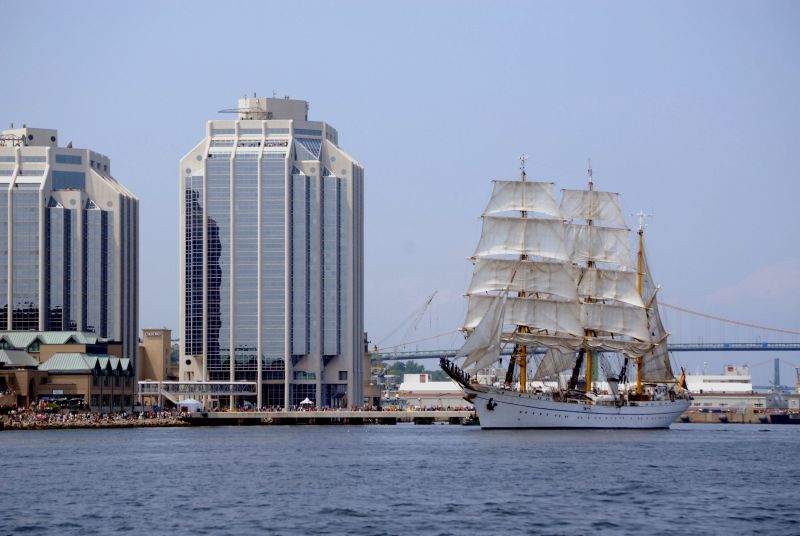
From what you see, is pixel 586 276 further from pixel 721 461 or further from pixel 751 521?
pixel 751 521

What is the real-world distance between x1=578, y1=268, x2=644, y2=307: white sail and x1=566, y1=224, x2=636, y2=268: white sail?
7.26 ft

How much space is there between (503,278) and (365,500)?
307 feet

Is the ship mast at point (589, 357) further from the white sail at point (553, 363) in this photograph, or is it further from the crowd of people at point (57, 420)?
the crowd of people at point (57, 420)

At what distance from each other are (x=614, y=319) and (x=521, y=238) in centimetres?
1681

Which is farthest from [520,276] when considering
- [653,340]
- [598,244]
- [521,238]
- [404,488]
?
[404,488]

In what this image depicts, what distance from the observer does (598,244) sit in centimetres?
18175

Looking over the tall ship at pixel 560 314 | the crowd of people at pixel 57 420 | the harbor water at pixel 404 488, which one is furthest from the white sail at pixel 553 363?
the crowd of people at pixel 57 420

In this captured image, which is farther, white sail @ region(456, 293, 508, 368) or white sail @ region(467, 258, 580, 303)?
white sail @ region(467, 258, 580, 303)

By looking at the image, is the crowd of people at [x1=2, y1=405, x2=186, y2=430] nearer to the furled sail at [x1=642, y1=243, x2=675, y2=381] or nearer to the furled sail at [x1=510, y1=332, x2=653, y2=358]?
the furled sail at [x1=510, y1=332, x2=653, y2=358]

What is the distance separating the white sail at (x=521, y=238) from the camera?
568 ft

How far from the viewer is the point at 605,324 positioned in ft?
591

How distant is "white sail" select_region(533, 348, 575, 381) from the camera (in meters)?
181

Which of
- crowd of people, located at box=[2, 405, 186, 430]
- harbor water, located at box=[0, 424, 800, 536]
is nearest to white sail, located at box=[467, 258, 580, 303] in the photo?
harbor water, located at box=[0, 424, 800, 536]

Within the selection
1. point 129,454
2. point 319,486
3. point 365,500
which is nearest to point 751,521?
point 365,500
